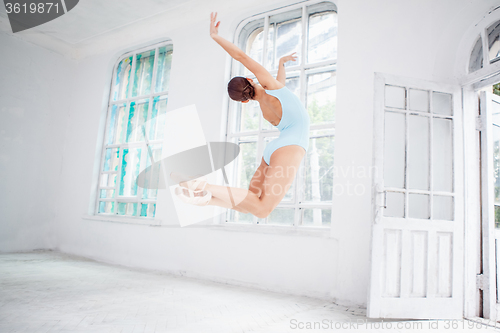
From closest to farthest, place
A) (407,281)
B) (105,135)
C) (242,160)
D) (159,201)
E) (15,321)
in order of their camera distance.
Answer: (15,321), (407,281), (242,160), (159,201), (105,135)

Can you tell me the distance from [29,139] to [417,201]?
6.31 metres

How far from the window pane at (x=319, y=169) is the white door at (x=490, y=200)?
4.86 ft

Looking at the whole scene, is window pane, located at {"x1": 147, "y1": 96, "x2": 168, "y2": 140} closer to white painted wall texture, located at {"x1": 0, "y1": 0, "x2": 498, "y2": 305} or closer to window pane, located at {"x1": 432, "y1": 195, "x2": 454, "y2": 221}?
white painted wall texture, located at {"x1": 0, "y1": 0, "x2": 498, "y2": 305}

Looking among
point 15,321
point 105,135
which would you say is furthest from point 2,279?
point 105,135

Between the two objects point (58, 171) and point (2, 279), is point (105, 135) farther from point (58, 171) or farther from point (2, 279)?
point (2, 279)

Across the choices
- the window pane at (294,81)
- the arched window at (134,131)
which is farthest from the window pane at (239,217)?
the window pane at (294,81)

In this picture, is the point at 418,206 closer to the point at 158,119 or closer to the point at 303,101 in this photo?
the point at 303,101

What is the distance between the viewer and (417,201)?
127 inches

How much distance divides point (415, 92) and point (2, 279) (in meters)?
4.82

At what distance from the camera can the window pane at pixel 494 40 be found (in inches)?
122

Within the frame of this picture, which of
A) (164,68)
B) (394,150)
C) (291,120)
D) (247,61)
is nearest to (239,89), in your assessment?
(247,61)

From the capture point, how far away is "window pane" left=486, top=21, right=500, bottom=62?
3.10m

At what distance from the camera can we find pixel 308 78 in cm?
429

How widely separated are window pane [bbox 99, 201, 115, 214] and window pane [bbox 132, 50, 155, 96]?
1955 millimetres
